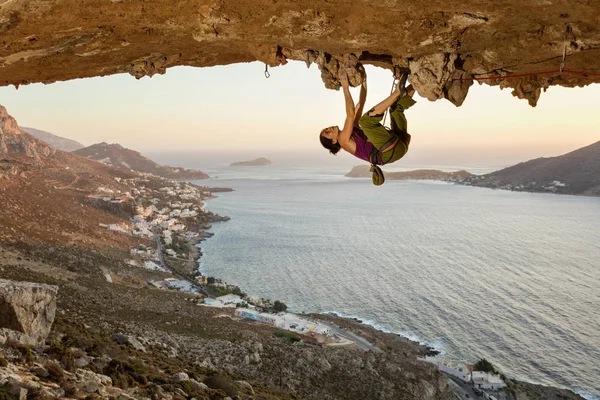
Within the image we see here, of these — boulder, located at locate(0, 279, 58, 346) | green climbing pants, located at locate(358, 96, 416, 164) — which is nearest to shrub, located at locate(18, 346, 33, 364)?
boulder, located at locate(0, 279, 58, 346)

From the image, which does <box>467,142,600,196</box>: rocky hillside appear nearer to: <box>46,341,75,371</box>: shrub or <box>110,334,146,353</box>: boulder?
<box>110,334,146,353</box>: boulder

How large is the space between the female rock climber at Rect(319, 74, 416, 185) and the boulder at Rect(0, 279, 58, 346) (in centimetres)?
763

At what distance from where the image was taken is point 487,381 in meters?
21.8

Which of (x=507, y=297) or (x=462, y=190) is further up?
(x=462, y=190)

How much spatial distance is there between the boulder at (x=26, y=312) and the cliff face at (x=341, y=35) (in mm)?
5588

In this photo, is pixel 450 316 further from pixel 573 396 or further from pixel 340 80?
pixel 340 80

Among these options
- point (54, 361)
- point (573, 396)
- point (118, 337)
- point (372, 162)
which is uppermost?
point (372, 162)

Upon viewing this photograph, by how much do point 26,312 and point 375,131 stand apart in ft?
28.3

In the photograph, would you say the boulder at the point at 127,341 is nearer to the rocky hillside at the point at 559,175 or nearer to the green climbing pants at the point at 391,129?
the green climbing pants at the point at 391,129

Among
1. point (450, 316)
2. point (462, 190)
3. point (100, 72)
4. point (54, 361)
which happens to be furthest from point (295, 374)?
point (462, 190)

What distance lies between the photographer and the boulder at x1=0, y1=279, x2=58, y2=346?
8.41m

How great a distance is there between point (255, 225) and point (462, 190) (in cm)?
7313

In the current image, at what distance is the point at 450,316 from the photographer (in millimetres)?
31531

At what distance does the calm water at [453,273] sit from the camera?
27263 mm
